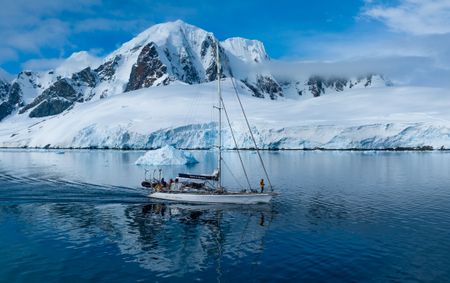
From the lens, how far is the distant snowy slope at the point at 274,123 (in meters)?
131

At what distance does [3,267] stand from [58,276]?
3.13 m

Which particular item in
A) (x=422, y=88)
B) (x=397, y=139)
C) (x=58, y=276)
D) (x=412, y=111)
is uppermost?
(x=422, y=88)

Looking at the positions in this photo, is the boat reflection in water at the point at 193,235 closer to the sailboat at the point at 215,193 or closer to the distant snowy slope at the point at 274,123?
the sailboat at the point at 215,193

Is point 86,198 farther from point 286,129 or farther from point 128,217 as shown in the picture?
point 286,129

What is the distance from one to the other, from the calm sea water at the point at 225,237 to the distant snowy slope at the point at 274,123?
89.9 metres

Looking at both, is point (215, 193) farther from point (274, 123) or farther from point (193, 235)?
point (274, 123)

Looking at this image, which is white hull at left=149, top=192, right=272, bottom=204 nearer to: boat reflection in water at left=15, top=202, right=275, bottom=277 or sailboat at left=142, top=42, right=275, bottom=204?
sailboat at left=142, top=42, right=275, bottom=204

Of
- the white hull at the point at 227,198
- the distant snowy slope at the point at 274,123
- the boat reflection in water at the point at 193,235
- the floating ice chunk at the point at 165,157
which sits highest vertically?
the distant snowy slope at the point at 274,123

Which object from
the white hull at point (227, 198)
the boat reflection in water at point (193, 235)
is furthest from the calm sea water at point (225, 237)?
the white hull at point (227, 198)

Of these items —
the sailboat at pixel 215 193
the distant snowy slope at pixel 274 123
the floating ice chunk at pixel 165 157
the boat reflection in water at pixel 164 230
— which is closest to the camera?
the boat reflection in water at pixel 164 230

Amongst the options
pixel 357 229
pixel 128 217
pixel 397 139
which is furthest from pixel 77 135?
pixel 357 229

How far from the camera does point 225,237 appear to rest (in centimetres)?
2602

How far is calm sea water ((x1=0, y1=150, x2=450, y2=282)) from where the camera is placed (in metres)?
19.8

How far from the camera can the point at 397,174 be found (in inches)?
2432
